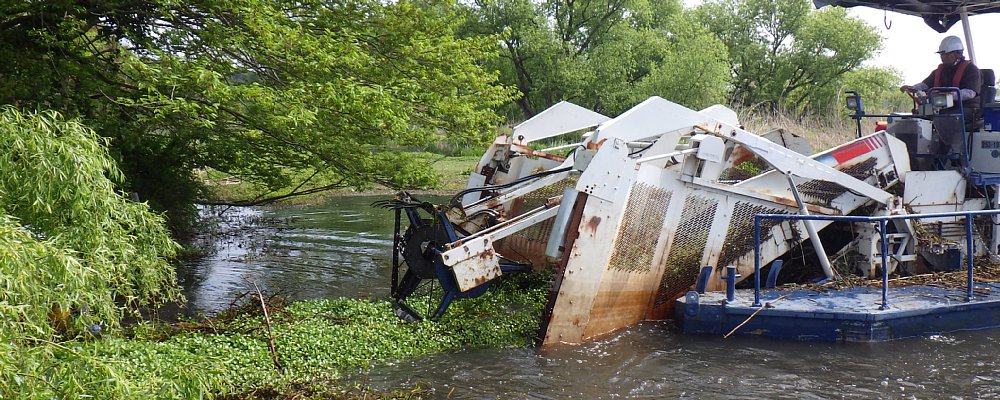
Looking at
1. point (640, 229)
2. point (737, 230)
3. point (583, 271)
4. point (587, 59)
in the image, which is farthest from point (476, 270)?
point (587, 59)

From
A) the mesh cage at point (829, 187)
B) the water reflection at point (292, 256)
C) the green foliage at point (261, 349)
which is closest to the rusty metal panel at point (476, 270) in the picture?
the green foliage at point (261, 349)

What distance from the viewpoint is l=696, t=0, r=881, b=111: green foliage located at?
49031 mm

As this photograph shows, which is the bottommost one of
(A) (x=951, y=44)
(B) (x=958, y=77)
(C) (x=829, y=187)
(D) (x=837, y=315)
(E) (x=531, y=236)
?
(D) (x=837, y=315)

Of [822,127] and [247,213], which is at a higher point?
[822,127]

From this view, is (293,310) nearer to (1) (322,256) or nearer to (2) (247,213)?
(1) (322,256)

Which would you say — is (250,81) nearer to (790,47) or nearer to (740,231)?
(740,231)

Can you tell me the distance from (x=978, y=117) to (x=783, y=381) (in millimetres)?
4660

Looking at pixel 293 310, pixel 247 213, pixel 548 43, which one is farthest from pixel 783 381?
pixel 548 43

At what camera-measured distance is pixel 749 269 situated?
8.73 metres

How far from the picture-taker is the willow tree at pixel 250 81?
915 centimetres

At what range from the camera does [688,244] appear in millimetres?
8234

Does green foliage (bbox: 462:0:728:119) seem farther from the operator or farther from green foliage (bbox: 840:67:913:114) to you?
the operator

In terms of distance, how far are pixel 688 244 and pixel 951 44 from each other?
4.07 meters

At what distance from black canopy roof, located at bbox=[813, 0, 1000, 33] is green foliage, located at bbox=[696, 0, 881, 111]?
3912 cm
